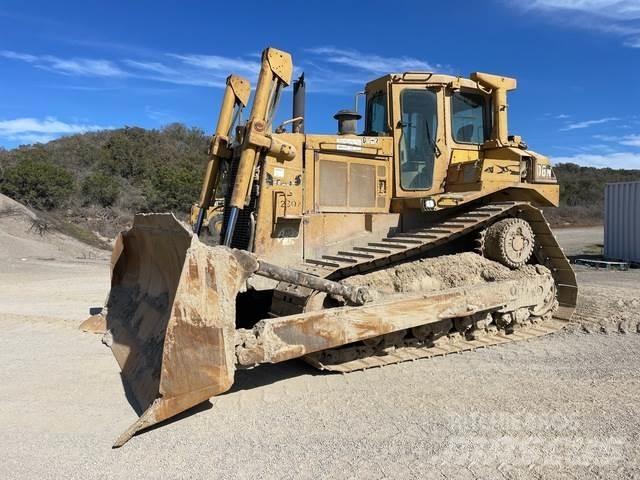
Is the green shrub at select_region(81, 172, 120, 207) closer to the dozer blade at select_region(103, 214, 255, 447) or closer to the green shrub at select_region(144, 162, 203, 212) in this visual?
the green shrub at select_region(144, 162, 203, 212)

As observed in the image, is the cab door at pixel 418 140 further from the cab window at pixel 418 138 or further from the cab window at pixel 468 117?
the cab window at pixel 468 117

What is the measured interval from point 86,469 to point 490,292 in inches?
169

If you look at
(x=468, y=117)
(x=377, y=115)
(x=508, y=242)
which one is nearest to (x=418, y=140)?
(x=377, y=115)

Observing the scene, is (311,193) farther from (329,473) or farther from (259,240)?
(329,473)

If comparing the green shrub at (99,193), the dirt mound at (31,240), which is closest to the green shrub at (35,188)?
the green shrub at (99,193)

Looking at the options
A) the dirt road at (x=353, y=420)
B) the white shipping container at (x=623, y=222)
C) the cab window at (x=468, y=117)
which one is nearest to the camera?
the dirt road at (x=353, y=420)

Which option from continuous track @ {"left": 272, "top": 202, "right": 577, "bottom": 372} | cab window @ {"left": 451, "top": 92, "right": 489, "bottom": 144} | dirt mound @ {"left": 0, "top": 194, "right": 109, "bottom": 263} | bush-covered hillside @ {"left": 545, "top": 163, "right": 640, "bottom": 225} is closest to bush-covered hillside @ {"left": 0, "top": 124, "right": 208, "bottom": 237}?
dirt mound @ {"left": 0, "top": 194, "right": 109, "bottom": 263}

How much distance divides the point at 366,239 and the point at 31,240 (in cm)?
1419

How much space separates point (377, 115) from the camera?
6.91 m

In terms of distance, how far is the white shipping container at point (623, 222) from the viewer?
15.9m

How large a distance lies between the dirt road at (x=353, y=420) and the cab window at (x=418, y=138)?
6.91 feet

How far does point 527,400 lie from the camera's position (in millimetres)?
4543

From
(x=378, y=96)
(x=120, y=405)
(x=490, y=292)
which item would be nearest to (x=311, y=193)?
(x=378, y=96)

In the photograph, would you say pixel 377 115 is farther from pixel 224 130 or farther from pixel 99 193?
pixel 99 193
